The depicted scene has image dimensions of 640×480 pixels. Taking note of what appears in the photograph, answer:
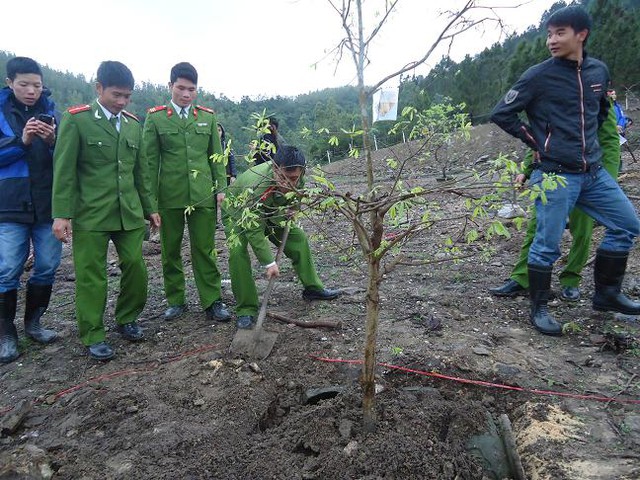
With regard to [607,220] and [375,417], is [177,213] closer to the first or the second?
[375,417]

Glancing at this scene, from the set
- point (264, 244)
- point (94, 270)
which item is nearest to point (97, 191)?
point (94, 270)

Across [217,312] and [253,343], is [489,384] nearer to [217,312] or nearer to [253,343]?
[253,343]

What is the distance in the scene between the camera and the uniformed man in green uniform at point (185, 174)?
3410 mm

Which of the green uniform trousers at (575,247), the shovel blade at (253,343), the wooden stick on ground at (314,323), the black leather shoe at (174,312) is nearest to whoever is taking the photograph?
the shovel blade at (253,343)

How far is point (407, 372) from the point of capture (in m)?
2.60

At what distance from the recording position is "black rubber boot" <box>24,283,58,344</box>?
3258 millimetres

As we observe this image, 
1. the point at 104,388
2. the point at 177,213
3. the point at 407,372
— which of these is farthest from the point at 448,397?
the point at 177,213

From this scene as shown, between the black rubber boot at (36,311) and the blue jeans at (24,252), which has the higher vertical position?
the blue jeans at (24,252)

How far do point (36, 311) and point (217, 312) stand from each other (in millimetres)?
1297

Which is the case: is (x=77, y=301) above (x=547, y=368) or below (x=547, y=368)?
above

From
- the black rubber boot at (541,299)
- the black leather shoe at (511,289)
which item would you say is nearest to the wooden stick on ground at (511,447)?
the black rubber boot at (541,299)

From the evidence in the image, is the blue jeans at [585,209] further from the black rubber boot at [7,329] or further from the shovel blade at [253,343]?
the black rubber boot at [7,329]

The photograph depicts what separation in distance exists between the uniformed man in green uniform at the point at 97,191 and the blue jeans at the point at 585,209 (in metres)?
2.70

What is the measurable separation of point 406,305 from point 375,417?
167 cm
